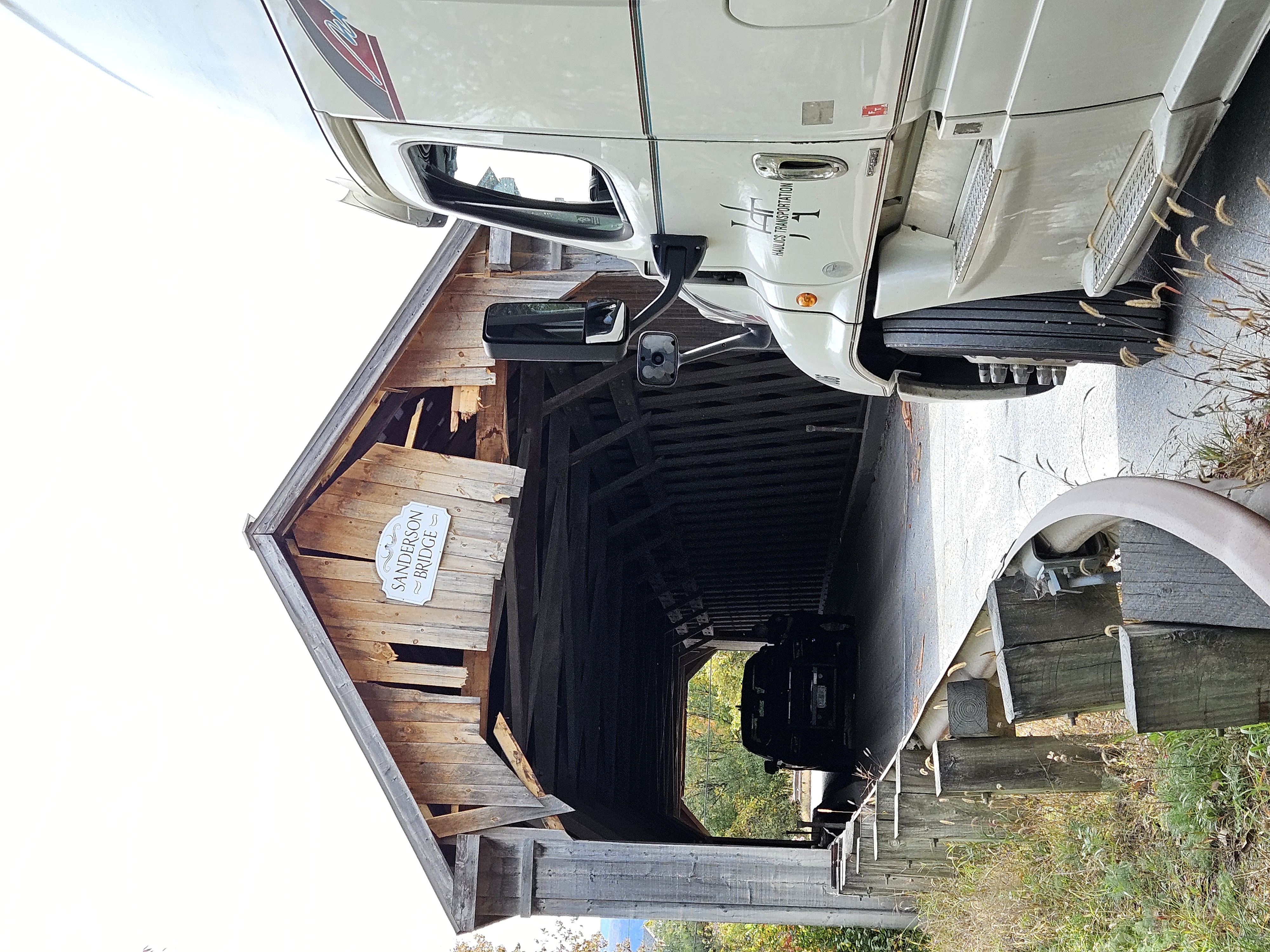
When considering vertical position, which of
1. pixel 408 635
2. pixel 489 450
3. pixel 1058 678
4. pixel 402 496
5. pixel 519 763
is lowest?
pixel 1058 678

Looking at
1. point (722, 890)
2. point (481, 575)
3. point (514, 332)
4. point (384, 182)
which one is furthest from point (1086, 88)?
point (722, 890)

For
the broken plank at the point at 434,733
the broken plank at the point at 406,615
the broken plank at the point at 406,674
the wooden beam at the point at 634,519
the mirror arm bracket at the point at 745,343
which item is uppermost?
the wooden beam at the point at 634,519

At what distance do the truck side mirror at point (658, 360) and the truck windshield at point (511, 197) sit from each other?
2.03 feet

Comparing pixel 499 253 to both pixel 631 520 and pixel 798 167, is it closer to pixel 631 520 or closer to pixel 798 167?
pixel 798 167

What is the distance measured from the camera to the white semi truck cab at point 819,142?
2.31 metres

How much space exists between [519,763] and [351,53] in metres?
5.64

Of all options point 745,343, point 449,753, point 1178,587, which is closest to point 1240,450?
point 1178,587

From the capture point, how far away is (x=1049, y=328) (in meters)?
3.37

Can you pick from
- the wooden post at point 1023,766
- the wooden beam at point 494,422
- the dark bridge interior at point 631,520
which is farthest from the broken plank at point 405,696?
the wooden post at point 1023,766

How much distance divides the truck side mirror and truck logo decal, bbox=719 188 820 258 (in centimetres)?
89

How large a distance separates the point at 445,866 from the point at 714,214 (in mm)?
5423

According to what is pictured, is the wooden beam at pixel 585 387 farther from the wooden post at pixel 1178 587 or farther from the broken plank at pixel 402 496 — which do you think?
the wooden post at pixel 1178 587

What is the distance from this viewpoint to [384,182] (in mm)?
3352

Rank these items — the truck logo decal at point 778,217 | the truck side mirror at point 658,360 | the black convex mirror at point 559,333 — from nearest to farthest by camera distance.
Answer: the truck logo decal at point 778,217 → the black convex mirror at point 559,333 → the truck side mirror at point 658,360
